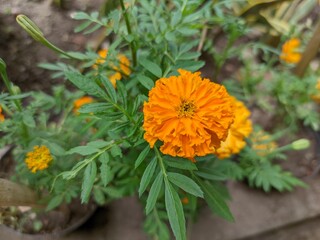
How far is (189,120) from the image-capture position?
466mm

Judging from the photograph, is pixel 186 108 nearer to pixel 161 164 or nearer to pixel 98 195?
pixel 161 164

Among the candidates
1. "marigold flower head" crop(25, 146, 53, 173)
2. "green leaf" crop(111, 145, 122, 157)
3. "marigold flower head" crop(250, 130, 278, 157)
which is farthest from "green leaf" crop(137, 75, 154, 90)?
"marigold flower head" crop(250, 130, 278, 157)

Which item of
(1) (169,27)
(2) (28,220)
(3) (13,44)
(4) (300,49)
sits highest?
(1) (169,27)

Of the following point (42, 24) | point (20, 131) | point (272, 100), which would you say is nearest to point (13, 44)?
point (42, 24)

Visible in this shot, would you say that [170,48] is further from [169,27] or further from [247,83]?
[247,83]

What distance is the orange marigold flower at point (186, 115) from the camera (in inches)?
18.0

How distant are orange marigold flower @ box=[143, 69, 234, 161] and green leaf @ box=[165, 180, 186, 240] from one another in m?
0.06

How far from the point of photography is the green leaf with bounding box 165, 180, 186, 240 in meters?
0.46

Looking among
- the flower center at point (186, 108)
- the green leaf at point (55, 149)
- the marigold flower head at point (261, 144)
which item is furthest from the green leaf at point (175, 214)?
the marigold flower head at point (261, 144)

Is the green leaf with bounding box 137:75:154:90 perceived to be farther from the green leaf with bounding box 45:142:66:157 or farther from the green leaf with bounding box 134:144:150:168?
the green leaf with bounding box 45:142:66:157

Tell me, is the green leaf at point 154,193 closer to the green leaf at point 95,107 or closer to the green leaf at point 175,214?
the green leaf at point 175,214

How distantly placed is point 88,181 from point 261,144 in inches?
23.4

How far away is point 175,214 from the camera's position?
47 cm

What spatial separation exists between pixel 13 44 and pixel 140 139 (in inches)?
19.4
